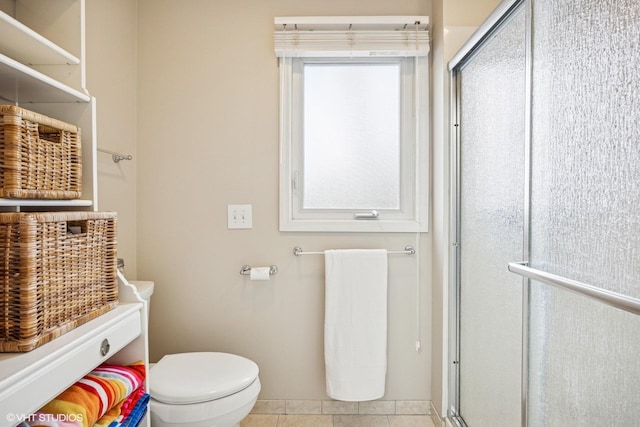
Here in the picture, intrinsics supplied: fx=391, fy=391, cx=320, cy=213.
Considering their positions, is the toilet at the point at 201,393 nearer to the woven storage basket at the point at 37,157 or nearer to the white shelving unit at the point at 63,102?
the white shelving unit at the point at 63,102

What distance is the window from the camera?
2.09m

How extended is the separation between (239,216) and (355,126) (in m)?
0.79

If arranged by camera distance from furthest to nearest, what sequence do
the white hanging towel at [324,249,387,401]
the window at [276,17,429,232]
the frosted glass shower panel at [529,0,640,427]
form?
the window at [276,17,429,232], the white hanging towel at [324,249,387,401], the frosted glass shower panel at [529,0,640,427]

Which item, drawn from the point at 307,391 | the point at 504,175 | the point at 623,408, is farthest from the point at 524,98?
the point at 307,391

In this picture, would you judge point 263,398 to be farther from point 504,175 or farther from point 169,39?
point 169,39

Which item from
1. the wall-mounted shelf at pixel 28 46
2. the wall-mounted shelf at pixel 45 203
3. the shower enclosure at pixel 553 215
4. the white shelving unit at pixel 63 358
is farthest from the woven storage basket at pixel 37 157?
the shower enclosure at pixel 553 215

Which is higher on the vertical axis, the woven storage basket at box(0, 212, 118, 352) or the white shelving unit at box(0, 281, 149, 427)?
the woven storage basket at box(0, 212, 118, 352)

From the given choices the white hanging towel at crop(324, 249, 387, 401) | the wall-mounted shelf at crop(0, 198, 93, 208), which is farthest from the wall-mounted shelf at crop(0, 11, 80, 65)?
the white hanging towel at crop(324, 249, 387, 401)

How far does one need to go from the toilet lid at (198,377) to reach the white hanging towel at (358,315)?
492 mm

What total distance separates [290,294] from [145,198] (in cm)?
92

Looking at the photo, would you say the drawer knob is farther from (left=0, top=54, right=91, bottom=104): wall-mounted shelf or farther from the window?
the window

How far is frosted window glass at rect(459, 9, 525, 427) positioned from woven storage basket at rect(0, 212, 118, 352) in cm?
132

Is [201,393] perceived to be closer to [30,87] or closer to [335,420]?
[335,420]

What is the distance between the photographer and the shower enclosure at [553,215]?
31.9 inches
